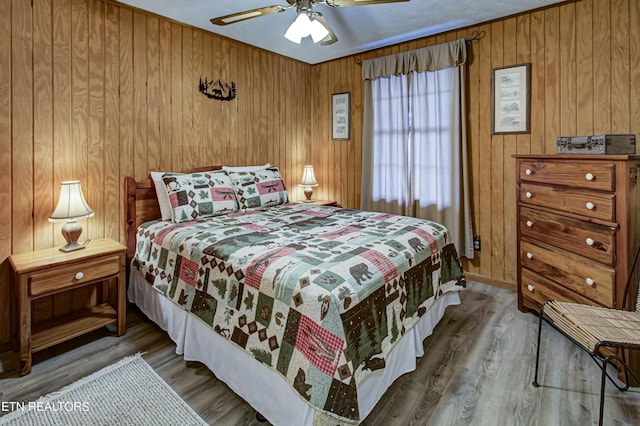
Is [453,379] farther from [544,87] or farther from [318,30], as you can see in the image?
[544,87]

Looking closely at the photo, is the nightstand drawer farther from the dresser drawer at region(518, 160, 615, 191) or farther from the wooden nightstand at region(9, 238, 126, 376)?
the dresser drawer at region(518, 160, 615, 191)

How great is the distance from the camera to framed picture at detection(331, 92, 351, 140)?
4.30m

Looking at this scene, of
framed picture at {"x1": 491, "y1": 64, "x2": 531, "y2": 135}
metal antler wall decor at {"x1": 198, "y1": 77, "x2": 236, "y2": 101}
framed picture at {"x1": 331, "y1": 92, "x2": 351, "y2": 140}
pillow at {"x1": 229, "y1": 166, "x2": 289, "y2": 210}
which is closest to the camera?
framed picture at {"x1": 491, "y1": 64, "x2": 531, "y2": 135}

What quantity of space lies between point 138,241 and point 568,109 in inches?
144

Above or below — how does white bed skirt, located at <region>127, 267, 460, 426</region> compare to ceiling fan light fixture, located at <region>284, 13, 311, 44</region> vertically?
below

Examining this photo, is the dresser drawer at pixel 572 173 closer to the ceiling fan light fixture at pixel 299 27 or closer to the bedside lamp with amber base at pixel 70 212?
the ceiling fan light fixture at pixel 299 27

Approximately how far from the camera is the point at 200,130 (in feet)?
11.2

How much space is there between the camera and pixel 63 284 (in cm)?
216

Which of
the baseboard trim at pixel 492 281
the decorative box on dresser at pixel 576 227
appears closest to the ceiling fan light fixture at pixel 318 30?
the decorative box on dresser at pixel 576 227

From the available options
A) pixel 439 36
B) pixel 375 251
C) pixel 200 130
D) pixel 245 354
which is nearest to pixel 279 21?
pixel 200 130

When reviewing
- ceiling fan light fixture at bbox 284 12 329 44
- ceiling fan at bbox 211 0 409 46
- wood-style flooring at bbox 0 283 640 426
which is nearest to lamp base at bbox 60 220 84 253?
wood-style flooring at bbox 0 283 640 426

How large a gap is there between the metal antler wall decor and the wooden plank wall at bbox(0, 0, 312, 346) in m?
0.07

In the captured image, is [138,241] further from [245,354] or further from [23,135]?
[245,354]

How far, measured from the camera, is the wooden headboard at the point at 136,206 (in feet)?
9.14
